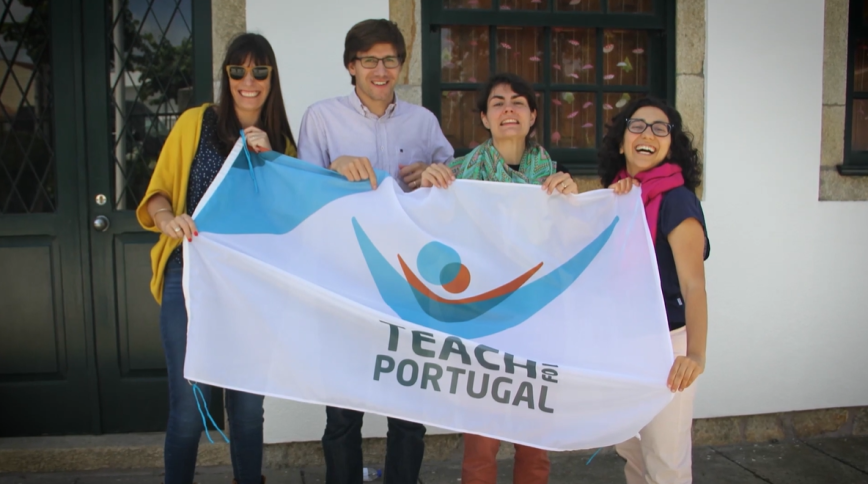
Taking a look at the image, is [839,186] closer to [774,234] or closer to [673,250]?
[774,234]

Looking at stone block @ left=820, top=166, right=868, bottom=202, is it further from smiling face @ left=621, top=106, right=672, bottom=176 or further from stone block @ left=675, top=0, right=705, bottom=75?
smiling face @ left=621, top=106, right=672, bottom=176

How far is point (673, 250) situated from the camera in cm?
263

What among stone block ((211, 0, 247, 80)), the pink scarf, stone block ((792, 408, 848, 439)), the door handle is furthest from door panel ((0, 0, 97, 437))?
stone block ((792, 408, 848, 439))

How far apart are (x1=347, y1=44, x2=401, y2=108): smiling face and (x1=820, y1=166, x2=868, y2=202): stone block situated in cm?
296

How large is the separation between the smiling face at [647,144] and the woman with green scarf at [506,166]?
26 centimetres

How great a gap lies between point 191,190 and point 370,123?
0.76m

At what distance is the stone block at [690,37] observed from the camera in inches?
167

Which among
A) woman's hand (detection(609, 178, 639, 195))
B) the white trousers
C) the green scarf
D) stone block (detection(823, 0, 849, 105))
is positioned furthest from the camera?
stone block (detection(823, 0, 849, 105))

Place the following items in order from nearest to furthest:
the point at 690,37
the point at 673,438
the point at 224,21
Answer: the point at 673,438 → the point at 224,21 → the point at 690,37

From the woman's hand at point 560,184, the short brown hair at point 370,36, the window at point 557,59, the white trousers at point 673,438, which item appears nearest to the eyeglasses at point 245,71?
the short brown hair at point 370,36

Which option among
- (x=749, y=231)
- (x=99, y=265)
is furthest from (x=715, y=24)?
(x=99, y=265)

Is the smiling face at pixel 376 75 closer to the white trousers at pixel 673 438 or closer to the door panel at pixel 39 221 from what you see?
the white trousers at pixel 673 438

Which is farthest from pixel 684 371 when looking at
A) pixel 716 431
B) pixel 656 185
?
pixel 716 431

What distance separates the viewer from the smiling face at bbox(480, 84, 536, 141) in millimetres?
2854
